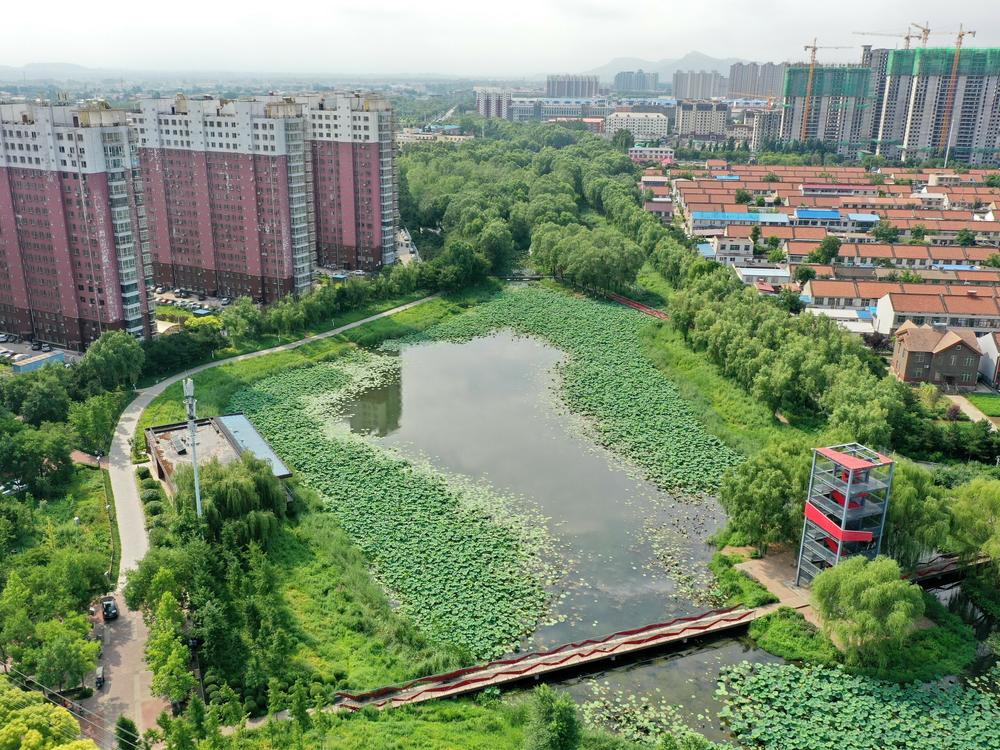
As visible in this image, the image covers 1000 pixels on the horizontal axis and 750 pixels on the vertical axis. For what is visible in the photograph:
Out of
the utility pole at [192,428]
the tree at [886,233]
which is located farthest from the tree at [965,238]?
the utility pole at [192,428]

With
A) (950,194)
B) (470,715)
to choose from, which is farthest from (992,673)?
(950,194)

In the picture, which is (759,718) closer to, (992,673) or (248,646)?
(992,673)

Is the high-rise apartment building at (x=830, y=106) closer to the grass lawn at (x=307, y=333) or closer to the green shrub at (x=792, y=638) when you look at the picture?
the grass lawn at (x=307, y=333)

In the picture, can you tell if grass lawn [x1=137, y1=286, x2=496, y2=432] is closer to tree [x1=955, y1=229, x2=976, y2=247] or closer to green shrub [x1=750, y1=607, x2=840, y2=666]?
green shrub [x1=750, y1=607, x2=840, y2=666]

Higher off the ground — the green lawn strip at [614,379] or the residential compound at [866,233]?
the residential compound at [866,233]

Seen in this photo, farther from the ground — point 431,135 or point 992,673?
point 431,135

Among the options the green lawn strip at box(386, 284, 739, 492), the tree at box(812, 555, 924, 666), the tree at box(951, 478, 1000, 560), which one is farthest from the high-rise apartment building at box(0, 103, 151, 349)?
the tree at box(951, 478, 1000, 560)
